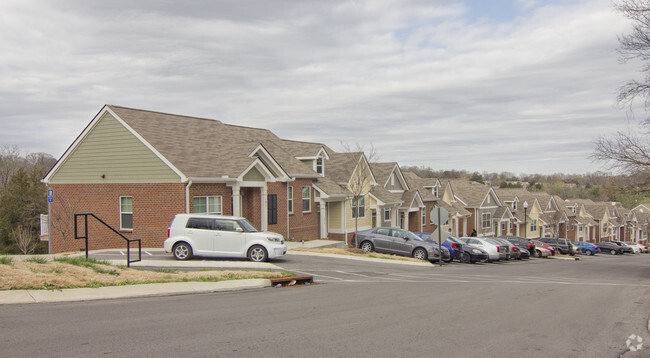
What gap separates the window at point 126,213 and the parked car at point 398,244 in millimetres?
11428

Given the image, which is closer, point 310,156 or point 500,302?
point 500,302

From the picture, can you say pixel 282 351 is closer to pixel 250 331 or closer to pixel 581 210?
pixel 250 331

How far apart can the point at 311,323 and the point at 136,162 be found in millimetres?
18022

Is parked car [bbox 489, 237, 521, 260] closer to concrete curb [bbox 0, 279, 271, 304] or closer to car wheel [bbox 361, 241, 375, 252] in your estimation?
car wheel [bbox 361, 241, 375, 252]

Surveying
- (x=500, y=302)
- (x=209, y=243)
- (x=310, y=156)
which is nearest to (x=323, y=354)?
(x=500, y=302)

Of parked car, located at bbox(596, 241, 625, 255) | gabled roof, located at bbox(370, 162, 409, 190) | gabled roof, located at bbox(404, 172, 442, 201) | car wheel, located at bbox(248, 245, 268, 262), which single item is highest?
gabled roof, located at bbox(370, 162, 409, 190)

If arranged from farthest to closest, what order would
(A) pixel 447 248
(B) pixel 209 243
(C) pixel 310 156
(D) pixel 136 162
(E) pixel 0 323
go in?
(C) pixel 310 156 → (A) pixel 447 248 → (D) pixel 136 162 → (B) pixel 209 243 → (E) pixel 0 323

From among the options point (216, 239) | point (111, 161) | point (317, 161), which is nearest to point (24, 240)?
point (111, 161)

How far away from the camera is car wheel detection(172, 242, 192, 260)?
59.5 feet

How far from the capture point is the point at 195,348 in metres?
6.82

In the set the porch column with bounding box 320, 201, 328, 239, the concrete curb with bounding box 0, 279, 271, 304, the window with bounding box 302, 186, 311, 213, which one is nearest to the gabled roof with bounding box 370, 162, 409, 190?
the porch column with bounding box 320, 201, 328, 239

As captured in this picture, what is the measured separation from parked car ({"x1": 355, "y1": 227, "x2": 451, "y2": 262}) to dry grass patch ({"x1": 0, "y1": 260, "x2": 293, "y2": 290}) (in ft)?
40.7

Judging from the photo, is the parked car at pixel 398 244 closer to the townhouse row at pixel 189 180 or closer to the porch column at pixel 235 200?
the townhouse row at pixel 189 180

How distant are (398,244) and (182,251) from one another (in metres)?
11.8
